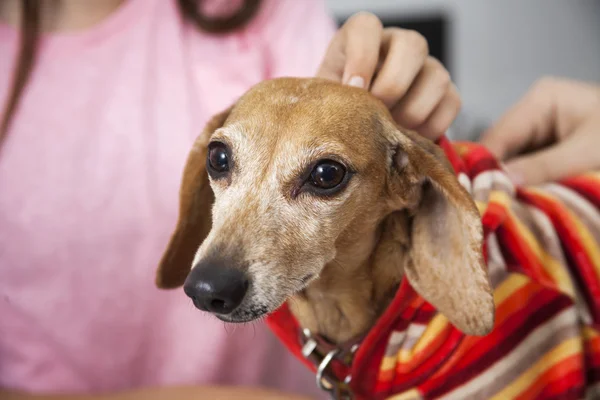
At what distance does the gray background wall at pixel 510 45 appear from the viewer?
273 centimetres

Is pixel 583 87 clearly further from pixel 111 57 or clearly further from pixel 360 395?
pixel 111 57

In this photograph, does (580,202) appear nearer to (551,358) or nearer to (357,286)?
(551,358)

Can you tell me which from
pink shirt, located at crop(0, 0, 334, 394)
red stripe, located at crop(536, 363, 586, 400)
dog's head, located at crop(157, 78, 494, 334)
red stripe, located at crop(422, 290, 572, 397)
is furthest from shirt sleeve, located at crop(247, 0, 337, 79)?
red stripe, located at crop(536, 363, 586, 400)

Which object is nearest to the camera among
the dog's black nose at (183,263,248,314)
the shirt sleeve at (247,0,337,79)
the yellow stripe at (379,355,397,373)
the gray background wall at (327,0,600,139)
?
the dog's black nose at (183,263,248,314)

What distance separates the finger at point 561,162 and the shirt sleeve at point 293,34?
533 millimetres

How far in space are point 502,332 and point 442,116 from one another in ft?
1.21

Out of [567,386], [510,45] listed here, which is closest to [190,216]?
[567,386]

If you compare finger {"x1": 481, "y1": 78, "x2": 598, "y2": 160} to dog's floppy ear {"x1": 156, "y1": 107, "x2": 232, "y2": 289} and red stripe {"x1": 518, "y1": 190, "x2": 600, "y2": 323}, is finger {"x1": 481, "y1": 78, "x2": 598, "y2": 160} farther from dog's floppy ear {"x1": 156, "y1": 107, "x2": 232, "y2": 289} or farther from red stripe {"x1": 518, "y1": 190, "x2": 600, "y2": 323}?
dog's floppy ear {"x1": 156, "y1": 107, "x2": 232, "y2": 289}

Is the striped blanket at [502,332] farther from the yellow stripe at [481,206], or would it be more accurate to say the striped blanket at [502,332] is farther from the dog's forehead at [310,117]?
the dog's forehead at [310,117]

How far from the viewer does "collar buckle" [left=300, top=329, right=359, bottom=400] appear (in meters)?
0.83

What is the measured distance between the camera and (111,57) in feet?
3.60

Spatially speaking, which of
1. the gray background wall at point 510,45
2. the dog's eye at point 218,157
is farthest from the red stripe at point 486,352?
the gray background wall at point 510,45

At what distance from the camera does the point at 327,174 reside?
709mm

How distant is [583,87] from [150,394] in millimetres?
1297
